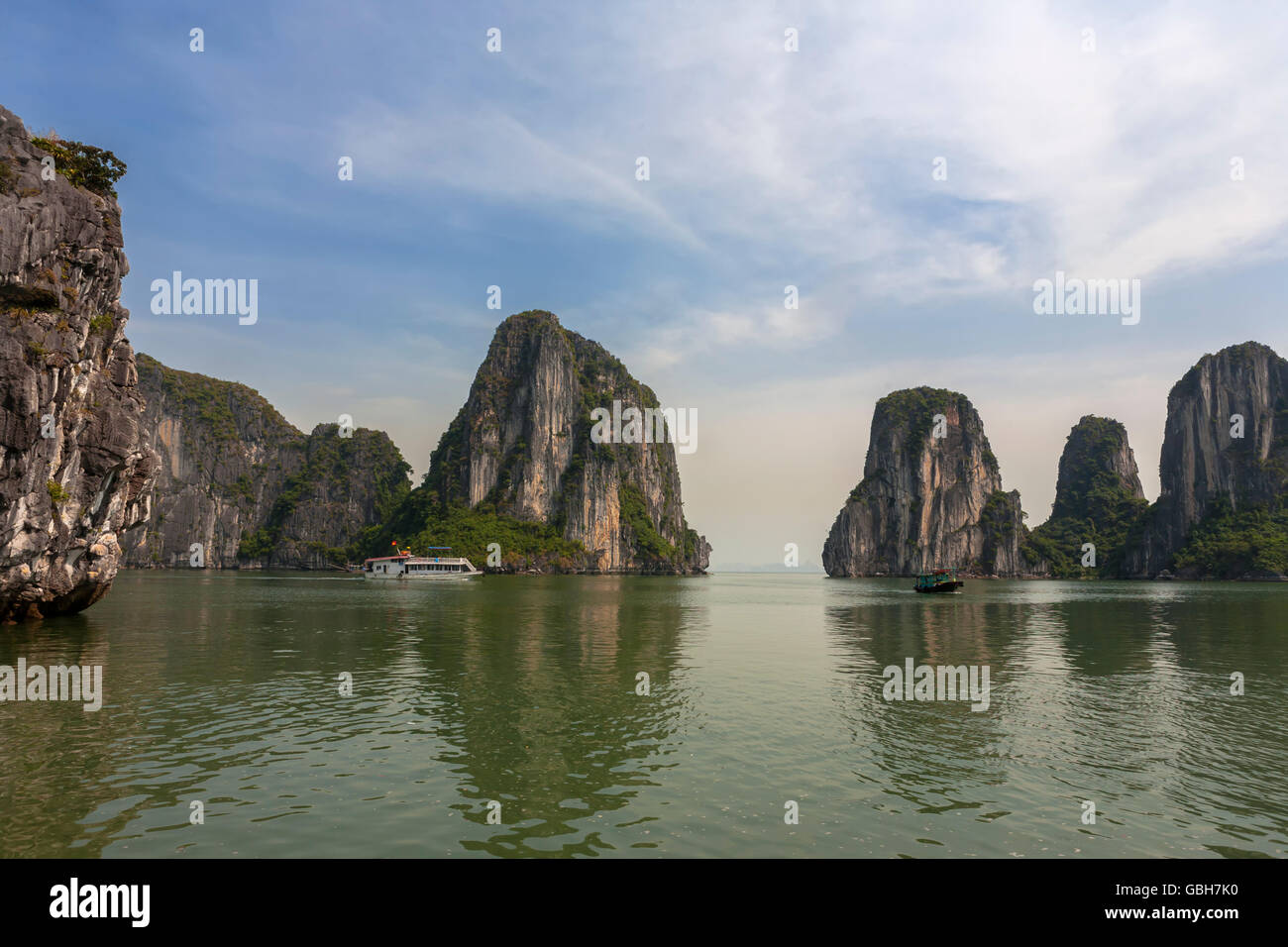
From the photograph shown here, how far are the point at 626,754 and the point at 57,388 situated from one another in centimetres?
3817

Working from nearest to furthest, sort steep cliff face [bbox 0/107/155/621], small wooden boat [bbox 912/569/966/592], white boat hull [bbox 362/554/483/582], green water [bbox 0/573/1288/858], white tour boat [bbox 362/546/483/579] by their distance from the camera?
green water [bbox 0/573/1288/858] → steep cliff face [bbox 0/107/155/621] → small wooden boat [bbox 912/569/966/592] → white boat hull [bbox 362/554/483/582] → white tour boat [bbox 362/546/483/579]

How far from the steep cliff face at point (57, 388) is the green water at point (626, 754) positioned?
5815 mm

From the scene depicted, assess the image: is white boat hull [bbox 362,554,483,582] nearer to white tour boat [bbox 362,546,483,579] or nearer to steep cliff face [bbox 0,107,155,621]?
white tour boat [bbox 362,546,483,579]

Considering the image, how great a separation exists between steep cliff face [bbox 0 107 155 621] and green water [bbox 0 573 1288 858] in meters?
5.82

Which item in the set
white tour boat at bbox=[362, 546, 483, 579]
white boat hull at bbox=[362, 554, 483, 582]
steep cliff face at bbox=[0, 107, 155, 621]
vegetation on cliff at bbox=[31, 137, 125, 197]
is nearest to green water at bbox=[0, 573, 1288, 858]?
steep cliff face at bbox=[0, 107, 155, 621]

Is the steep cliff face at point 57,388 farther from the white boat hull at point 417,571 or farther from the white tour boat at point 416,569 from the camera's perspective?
the white tour boat at point 416,569

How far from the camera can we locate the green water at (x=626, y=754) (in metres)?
12.3

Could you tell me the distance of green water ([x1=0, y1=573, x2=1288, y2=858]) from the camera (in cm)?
1232

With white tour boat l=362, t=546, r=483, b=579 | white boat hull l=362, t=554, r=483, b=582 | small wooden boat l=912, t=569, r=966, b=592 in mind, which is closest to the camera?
small wooden boat l=912, t=569, r=966, b=592
